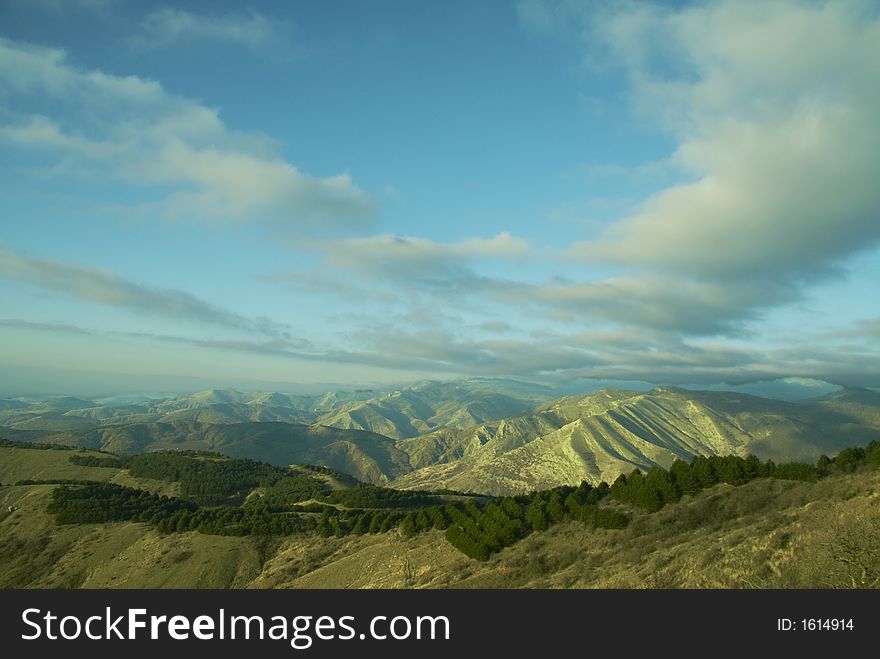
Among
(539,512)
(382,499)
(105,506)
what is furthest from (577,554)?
(105,506)

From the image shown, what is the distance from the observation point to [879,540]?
28109mm

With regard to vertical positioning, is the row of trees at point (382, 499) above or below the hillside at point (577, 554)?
below

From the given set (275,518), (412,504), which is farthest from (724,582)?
(412,504)

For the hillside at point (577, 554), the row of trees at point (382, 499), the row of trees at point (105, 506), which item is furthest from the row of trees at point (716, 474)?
the row of trees at point (105, 506)

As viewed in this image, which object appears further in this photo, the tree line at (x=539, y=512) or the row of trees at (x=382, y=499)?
the row of trees at (x=382, y=499)

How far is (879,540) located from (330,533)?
254 ft

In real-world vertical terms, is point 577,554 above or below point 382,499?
above

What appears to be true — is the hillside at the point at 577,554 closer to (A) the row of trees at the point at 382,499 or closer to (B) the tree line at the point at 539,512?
(B) the tree line at the point at 539,512

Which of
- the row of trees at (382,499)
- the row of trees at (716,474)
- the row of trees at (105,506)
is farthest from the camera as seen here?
the row of trees at (382,499)

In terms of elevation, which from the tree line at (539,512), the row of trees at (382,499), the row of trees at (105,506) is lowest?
the row of trees at (382,499)

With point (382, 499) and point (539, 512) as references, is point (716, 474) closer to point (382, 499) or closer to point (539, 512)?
point (539, 512)

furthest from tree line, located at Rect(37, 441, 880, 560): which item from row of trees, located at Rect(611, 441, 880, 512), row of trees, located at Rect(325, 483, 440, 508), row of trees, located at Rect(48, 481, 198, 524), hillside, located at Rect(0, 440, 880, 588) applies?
row of trees, located at Rect(325, 483, 440, 508)
